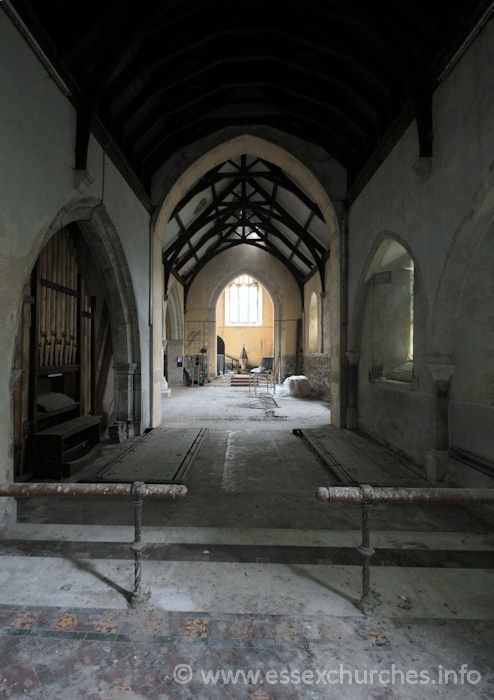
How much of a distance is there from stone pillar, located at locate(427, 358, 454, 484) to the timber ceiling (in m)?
2.25

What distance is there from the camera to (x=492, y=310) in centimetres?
319

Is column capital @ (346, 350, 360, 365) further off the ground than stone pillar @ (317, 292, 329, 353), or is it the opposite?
stone pillar @ (317, 292, 329, 353)

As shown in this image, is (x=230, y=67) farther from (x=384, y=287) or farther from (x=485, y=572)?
(x=485, y=572)

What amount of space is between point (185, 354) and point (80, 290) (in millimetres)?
11896

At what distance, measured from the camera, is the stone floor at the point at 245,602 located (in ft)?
5.06

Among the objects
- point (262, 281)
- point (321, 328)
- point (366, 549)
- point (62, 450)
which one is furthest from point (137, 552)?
point (262, 281)

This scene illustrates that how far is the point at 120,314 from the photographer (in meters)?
6.04

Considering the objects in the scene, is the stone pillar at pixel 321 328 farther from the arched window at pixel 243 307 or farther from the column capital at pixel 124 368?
the arched window at pixel 243 307

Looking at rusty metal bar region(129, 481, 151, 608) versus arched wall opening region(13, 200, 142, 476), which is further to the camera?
arched wall opening region(13, 200, 142, 476)

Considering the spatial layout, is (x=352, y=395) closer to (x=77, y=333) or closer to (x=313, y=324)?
(x=77, y=333)

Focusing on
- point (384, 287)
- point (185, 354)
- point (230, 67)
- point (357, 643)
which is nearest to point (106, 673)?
point (357, 643)

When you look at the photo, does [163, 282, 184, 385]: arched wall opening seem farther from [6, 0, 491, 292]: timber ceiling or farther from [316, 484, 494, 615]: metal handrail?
[316, 484, 494, 615]: metal handrail

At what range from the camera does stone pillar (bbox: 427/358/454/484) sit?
3.69 metres

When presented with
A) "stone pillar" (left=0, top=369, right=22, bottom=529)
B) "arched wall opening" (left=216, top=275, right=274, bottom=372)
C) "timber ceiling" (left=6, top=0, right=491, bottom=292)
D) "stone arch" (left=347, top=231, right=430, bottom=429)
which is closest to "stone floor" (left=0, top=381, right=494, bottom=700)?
"stone pillar" (left=0, top=369, right=22, bottom=529)
